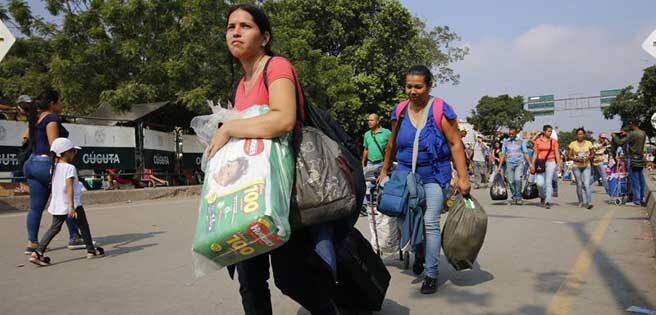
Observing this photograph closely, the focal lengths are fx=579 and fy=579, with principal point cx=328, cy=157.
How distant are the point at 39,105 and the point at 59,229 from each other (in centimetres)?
134

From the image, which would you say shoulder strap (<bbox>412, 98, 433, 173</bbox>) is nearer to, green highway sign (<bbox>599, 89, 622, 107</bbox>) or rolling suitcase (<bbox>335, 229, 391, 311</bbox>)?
rolling suitcase (<bbox>335, 229, 391, 311</bbox>)

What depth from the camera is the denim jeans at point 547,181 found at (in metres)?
11.2

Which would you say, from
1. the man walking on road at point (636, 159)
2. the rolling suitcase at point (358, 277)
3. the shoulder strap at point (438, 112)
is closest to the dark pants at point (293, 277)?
the rolling suitcase at point (358, 277)

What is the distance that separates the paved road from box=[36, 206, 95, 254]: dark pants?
0.19 m

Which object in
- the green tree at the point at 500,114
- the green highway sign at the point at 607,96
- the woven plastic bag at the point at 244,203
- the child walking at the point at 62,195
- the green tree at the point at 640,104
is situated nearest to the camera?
the woven plastic bag at the point at 244,203

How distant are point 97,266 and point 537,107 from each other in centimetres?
7507

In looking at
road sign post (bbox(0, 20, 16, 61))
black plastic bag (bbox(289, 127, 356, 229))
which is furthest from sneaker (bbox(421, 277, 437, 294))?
road sign post (bbox(0, 20, 16, 61))

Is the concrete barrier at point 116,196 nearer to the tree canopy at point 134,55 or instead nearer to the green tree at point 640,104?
the tree canopy at point 134,55

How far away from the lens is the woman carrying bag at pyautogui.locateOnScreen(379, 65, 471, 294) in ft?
14.6

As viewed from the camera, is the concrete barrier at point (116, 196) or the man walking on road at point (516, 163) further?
the man walking on road at point (516, 163)

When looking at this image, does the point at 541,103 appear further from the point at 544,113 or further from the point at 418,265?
the point at 418,265

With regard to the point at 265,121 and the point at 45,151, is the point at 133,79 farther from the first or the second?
the point at 265,121

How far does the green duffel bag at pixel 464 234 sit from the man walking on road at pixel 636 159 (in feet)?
28.1

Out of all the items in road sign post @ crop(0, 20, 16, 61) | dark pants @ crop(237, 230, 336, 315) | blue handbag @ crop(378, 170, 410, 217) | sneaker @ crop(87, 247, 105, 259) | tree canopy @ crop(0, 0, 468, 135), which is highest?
tree canopy @ crop(0, 0, 468, 135)
